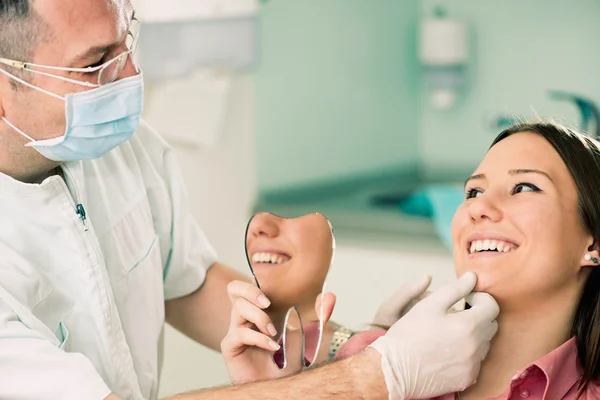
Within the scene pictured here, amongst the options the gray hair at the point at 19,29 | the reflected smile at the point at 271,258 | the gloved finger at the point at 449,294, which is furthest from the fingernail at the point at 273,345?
the gray hair at the point at 19,29

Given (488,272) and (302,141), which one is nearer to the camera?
(488,272)

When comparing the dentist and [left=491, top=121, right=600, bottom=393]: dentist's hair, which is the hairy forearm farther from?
[left=491, top=121, right=600, bottom=393]: dentist's hair

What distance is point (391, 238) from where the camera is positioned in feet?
9.79

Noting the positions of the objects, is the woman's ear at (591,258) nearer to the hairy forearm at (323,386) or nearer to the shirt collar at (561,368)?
the shirt collar at (561,368)

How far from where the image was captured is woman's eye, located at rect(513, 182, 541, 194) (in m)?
1.55

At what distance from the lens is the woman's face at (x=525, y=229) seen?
1.50 meters

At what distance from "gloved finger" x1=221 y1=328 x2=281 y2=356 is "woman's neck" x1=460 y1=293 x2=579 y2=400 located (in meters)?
0.38

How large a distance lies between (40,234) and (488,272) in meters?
0.82

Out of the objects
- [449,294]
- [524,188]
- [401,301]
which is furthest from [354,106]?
[449,294]

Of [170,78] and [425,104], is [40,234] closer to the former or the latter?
[170,78]

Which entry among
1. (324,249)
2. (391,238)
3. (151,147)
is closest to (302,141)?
(391,238)

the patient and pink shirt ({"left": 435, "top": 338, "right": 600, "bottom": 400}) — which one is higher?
the patient

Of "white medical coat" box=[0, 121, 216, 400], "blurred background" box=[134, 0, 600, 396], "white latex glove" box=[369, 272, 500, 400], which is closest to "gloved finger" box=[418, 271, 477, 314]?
"white latex glove" box=[369, 272, 500, 400]

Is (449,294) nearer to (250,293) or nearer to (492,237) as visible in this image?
(492,237)
